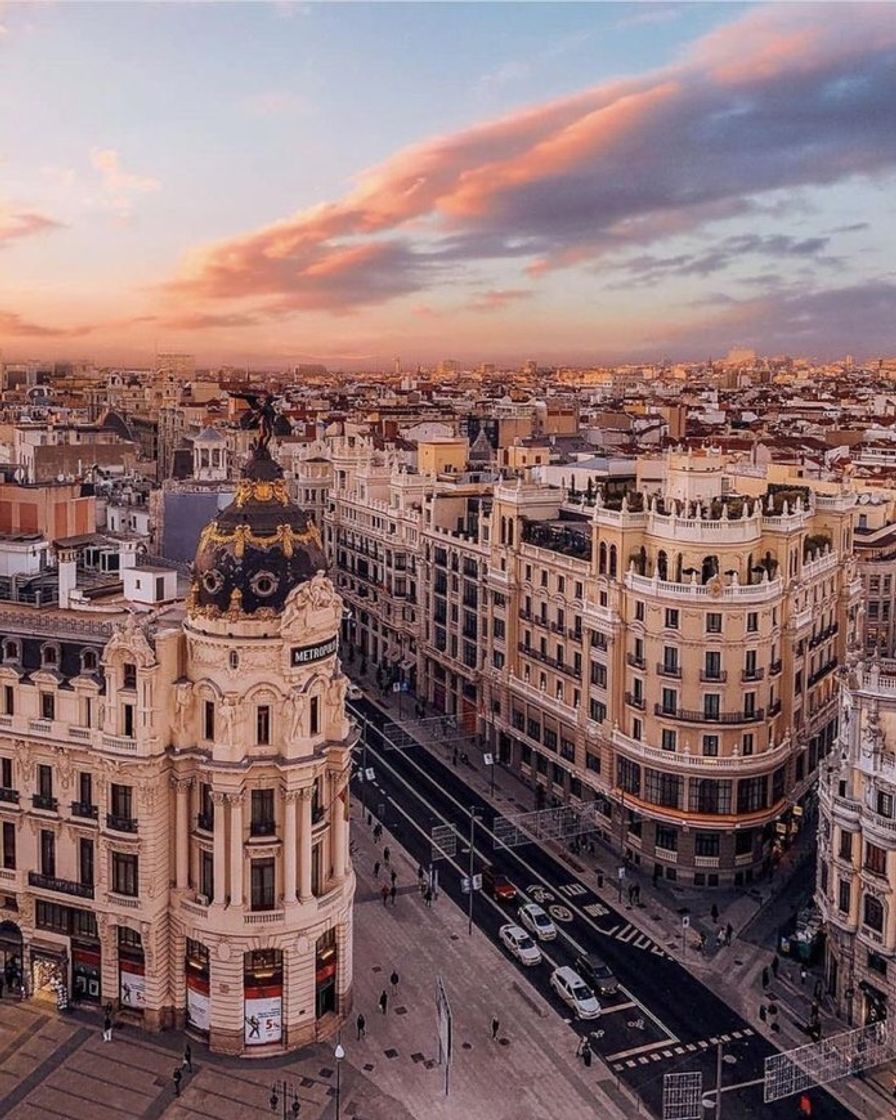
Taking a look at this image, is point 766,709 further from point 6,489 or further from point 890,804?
point 6,489

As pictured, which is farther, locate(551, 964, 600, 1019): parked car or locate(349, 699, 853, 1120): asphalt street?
locate(551, 964, 600, 1019): parked car

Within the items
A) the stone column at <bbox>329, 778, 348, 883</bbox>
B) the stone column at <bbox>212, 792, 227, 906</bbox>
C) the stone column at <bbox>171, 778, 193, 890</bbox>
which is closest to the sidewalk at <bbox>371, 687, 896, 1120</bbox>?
the stone column at <bbox>329, 778, 348, 883</bbox>

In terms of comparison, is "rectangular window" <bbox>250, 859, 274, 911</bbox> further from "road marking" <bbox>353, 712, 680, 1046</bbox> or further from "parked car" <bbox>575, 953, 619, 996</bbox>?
"parked car" <bbox>575, 953, 619, 996</bbox>

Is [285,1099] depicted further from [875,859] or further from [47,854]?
[875,859]

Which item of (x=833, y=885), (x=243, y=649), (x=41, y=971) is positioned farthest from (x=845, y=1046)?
(x=41, y=971)

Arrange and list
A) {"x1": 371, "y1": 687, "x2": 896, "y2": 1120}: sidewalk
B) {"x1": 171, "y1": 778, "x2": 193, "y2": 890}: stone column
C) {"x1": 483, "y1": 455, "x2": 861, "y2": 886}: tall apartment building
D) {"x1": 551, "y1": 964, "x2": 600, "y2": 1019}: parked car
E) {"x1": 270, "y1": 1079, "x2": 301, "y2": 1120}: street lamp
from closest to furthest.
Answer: {"x1": 270, "y1": 1079, "x2": 301, "y2": 1120}: street lamp → {"x1": 171, "y1": 778, "x2": 193, "y2": 890}: stone column → {"x1": 371, "y1": 687, "x2": 896, "y2": 1120}: sidewalk → {"x1": 551, "y1": 964, "x2": 600, "y2": 1019}: parked car → {"x1": 483, "y1": 455, "x2": 861, "y2": 886}: tall apartment building
